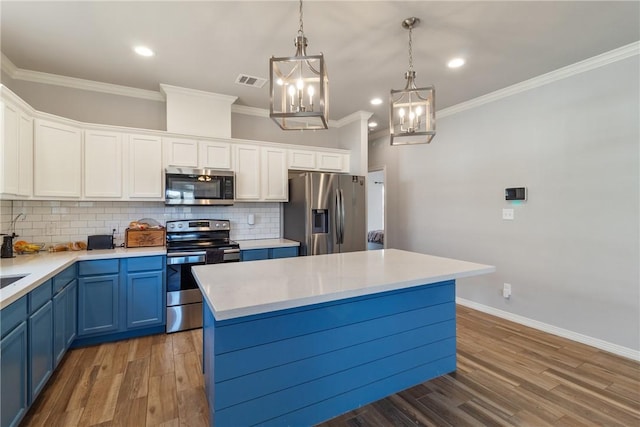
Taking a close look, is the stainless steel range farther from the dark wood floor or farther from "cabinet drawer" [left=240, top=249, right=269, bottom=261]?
the dark wood floor

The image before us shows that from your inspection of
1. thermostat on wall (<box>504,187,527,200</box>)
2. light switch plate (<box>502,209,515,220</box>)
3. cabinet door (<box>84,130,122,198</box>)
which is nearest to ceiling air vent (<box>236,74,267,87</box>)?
cabinet door (<box>84,130,122,198</box>)

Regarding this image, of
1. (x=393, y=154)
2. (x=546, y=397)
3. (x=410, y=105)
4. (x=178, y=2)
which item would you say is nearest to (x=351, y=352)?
(x=546, y=397)

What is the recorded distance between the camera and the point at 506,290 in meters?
3.64

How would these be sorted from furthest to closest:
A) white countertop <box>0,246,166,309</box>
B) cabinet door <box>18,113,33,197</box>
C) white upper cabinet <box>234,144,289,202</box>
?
white upper cabinet <box>234,144,289,202</box>
cabinet door <box>18,113,33,197</box>
white countertop <box>0,246,166,309</box>

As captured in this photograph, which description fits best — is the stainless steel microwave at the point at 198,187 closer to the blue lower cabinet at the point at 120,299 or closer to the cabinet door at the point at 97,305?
the blue lower cabinet at the point at 120,299

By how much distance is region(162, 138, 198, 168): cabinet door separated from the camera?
3.48 meters

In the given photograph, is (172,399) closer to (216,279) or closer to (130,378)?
(130,378)

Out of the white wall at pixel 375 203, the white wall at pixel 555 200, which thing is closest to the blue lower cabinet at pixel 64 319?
the white wall at pixel 555 200

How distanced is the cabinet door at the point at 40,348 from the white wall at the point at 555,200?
439 centimetres

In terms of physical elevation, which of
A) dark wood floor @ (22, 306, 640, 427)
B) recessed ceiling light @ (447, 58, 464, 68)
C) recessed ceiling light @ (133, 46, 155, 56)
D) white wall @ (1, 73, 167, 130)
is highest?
recessed ceiling light @ (447, 58, 464, 68)

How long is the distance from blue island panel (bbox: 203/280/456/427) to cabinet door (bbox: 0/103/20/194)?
2.01m

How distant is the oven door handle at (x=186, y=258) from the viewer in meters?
3.19

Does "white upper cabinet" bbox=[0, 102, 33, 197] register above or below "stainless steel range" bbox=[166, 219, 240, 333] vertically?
above

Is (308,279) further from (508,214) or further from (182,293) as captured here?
(508,214)
